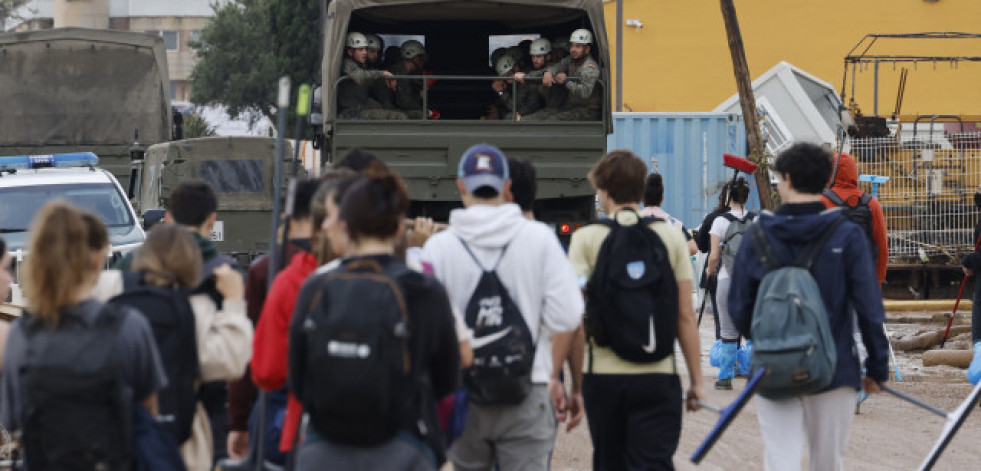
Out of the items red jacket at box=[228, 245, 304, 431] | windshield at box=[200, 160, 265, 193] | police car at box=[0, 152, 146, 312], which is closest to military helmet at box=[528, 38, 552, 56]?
police car at box=[0, 152, 146, 312]

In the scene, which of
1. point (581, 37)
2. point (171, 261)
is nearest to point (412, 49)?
point (581, 37)

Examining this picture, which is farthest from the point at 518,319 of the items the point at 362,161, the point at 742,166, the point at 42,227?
the point at 742,166

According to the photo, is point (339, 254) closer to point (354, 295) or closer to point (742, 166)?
point (354, 295)

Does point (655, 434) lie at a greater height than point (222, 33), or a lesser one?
lesser

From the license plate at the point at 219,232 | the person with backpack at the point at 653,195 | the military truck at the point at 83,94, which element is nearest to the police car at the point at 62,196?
the license plate at the point at 219,232

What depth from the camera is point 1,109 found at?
75.9 feet

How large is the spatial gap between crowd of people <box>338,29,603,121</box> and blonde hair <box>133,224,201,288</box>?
28.8ft

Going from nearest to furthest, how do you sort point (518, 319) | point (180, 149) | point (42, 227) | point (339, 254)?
point (42, 227)
point (339, 254)
point (518, 319)
point (180, 149)

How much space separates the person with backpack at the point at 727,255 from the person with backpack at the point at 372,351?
7.56 meters

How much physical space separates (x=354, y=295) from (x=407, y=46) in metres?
10.9

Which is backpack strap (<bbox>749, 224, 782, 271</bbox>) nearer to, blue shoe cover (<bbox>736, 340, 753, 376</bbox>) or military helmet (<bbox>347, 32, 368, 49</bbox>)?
blue shoe cover (<bbox>736, 340, 753, 376</bbox>)

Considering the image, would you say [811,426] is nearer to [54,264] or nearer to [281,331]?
[281,331]

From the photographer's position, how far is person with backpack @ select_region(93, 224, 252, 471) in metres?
5.40

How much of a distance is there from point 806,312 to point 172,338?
254 centimetres
